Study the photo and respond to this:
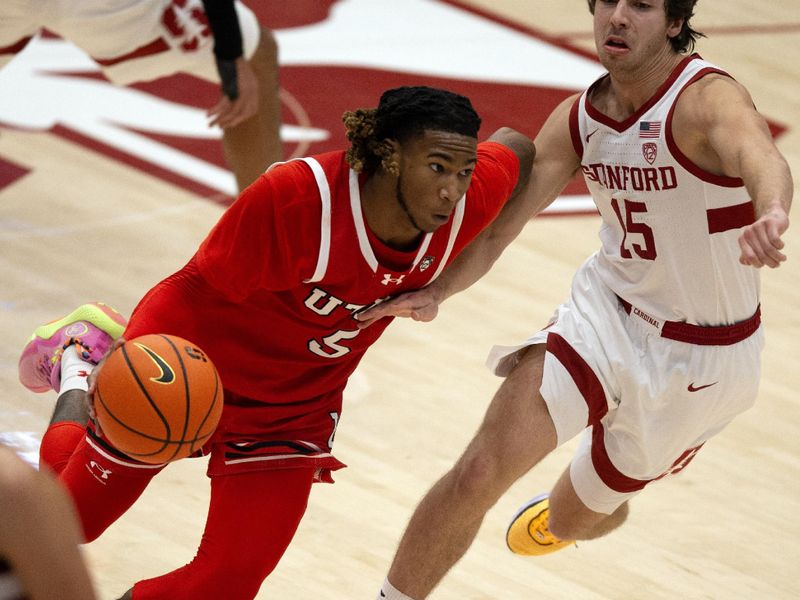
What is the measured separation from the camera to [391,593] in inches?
166

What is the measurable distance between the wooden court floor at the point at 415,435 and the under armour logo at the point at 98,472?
60 centimetres

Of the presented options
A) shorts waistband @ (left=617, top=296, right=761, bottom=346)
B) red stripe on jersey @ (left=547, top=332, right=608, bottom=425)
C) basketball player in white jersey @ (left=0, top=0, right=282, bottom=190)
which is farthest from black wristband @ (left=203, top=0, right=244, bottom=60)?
shorts waistband @ (left=617, top=296, right=761, bottom=346)

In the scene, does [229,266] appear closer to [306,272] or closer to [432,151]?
[306,272]

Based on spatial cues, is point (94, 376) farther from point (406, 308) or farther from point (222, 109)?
point (222, 109)

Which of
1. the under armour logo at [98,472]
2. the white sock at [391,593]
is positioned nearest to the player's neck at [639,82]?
the white sock at [391,593]

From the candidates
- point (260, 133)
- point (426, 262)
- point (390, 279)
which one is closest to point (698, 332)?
point (426, 262)

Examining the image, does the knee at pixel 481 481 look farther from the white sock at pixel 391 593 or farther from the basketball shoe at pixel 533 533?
the basketball shoe at pixel 533 533

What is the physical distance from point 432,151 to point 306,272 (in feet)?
1.55

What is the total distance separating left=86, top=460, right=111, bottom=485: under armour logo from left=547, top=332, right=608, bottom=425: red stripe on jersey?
1.39m

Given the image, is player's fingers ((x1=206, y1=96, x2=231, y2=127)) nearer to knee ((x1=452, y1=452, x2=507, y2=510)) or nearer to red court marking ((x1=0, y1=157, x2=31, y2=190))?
red court marking ((x1=0, y1=157, x2=31, y2=190))

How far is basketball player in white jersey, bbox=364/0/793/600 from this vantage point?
4.12m

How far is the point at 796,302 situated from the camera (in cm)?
734

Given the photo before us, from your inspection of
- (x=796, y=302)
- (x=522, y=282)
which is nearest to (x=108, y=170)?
(x=522, y=282)

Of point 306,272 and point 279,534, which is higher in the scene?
point 306,272
